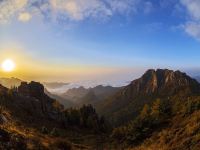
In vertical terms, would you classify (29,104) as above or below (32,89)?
below

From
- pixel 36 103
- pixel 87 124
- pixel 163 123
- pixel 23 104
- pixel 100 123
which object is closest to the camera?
pixel 163 123

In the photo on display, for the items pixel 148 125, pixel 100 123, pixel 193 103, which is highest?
pixel 193 103

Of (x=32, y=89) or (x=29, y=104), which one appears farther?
(x=32, y=89)

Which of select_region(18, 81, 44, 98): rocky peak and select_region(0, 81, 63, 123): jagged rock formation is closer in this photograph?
select_region(0, 81, 63, 123): jagged rock formation

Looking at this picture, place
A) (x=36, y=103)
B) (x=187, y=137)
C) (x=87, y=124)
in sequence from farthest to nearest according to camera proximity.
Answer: (x=87, y=124) < (x=36, y=103) < (x=187, y=137)

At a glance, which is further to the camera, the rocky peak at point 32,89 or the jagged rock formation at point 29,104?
the rocky peak at point 32,89

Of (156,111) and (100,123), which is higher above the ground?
(156,111)

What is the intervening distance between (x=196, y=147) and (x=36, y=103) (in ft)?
285

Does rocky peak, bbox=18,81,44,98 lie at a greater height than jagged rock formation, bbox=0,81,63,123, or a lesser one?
greater

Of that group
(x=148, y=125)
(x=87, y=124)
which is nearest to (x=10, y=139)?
(x=148, y=125)

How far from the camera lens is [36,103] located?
346 feet

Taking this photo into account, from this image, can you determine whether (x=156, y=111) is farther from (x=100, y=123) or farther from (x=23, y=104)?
(x=100, y=123)

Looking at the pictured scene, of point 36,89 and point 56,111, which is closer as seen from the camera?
point 56,111

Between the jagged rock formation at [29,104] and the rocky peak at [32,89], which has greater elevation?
the rocky peak at [32,89]
